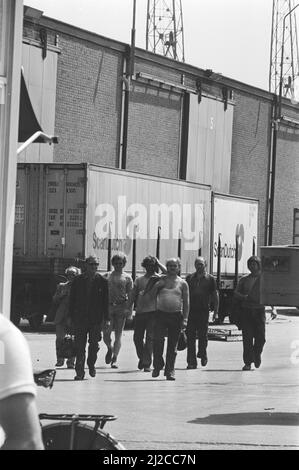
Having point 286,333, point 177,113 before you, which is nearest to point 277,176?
point 177,113

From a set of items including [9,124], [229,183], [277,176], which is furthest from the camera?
[277,176]

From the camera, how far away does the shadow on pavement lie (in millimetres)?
10398

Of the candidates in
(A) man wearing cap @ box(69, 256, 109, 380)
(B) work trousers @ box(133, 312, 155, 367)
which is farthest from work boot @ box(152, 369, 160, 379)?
(A) man wearing cap @ box(69, 256, 109, 380)

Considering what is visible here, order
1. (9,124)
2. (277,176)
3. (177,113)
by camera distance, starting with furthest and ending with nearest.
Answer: (277,176) < (177,113) < (9,124)

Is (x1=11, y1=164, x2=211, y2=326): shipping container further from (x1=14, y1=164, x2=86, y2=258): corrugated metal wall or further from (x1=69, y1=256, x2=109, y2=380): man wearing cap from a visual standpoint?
(x1=69, y1=256, x2=109, y2=380): man wearing cap

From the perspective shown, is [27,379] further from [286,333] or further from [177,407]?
[286,333]

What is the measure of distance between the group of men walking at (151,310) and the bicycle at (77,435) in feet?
34.5

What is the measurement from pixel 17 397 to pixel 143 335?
13.0 metres

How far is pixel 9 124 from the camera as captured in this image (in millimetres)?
7047

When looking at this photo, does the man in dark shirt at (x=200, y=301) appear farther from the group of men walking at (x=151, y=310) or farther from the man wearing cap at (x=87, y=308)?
the man wearing cap at (x=87, y=308)

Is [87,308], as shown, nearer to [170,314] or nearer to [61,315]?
[170,314]

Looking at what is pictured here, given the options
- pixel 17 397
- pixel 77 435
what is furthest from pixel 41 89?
pixel 17 397
